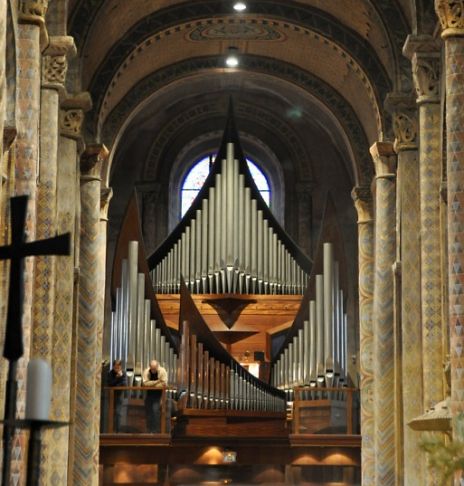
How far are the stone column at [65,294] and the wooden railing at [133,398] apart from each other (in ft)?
6.60

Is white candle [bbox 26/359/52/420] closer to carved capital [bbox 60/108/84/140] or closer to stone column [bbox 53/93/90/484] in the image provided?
stone column [bbox 53/93/90/484]

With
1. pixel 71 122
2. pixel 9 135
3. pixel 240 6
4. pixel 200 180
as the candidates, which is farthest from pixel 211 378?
pixel 9 135

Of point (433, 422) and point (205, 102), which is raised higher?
point (205, 102)

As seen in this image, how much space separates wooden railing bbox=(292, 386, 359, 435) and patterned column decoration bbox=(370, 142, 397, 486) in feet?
6.52

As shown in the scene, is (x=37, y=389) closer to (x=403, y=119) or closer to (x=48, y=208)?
(x=48, y=208)

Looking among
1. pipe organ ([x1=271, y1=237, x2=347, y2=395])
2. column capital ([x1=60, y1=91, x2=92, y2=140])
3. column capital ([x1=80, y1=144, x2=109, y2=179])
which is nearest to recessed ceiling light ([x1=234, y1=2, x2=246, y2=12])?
column capital ([x1=80, y1=144, x2=109, y2=179])

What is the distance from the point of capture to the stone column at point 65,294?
18797mm

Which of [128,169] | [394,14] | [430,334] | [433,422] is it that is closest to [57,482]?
[430,334]

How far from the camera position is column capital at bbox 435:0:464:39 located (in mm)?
14680

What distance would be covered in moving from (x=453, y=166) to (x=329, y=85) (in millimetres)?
11316

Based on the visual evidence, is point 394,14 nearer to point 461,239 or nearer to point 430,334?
point 430,334

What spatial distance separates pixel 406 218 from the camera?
19.6 meters

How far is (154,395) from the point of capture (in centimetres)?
2309

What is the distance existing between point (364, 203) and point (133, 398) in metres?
5.72
